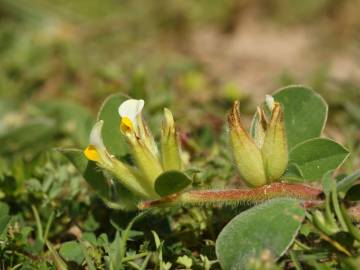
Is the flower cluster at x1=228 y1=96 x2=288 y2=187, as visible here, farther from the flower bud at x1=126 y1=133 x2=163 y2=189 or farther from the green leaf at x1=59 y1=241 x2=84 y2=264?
the green leaf at x1=59 y1=241 x2=84 y2=264

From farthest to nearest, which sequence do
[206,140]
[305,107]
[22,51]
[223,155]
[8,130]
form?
[22,51]
[8,130]
[206,140]
[223,155]
[305,107]

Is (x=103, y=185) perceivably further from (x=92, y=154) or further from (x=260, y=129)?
(x=260, y=129)

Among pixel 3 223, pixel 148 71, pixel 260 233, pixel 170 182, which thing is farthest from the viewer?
pixel 148 71

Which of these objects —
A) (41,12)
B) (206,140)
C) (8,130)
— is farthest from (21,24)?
(206,140)

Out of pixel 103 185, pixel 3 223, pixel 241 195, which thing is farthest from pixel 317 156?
Result: pixel 3 223

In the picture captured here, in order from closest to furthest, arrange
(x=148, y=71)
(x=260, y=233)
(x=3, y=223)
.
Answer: (x=260, y=233) → (x=3, y=223) → (x=148, y=71)

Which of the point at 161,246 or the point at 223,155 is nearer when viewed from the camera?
the point at 161,246

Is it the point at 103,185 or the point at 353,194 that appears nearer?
the point at 353,194

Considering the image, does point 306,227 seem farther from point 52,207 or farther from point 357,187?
point 52,207
